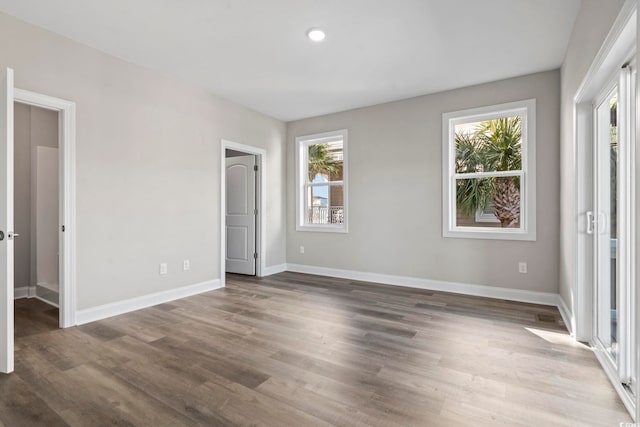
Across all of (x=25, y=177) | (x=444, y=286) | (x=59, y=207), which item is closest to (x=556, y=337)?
(x=444, y=286)

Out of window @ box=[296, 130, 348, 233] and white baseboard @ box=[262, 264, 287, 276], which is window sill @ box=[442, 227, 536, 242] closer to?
window @ box=[296, 130, 348, 233]

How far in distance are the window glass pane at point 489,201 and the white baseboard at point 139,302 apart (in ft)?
11.3

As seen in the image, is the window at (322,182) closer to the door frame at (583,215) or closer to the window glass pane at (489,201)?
the window glass pane at (489,201)

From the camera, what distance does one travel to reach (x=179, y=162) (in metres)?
3.90

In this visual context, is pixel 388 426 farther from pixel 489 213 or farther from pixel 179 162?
pixel 179 162

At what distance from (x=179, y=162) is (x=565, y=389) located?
4.10 metres

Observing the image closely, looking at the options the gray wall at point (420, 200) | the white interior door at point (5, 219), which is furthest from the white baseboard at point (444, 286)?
the white interior door at point (5, 219)

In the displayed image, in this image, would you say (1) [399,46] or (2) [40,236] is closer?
(1) [399,46]

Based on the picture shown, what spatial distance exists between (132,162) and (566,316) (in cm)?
459

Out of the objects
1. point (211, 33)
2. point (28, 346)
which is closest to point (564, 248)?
point (211, 33)

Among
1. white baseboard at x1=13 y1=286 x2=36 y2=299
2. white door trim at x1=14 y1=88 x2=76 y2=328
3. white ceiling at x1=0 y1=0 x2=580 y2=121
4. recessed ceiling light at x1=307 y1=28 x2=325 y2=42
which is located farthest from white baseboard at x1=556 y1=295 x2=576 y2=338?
white baseboard at x1=13 y1=286 x2=36 y2=299

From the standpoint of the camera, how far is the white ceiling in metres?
2.47

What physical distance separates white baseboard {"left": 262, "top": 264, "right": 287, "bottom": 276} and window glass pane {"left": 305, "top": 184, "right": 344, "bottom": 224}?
35.2 inches

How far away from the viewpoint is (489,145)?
4.03 meters
